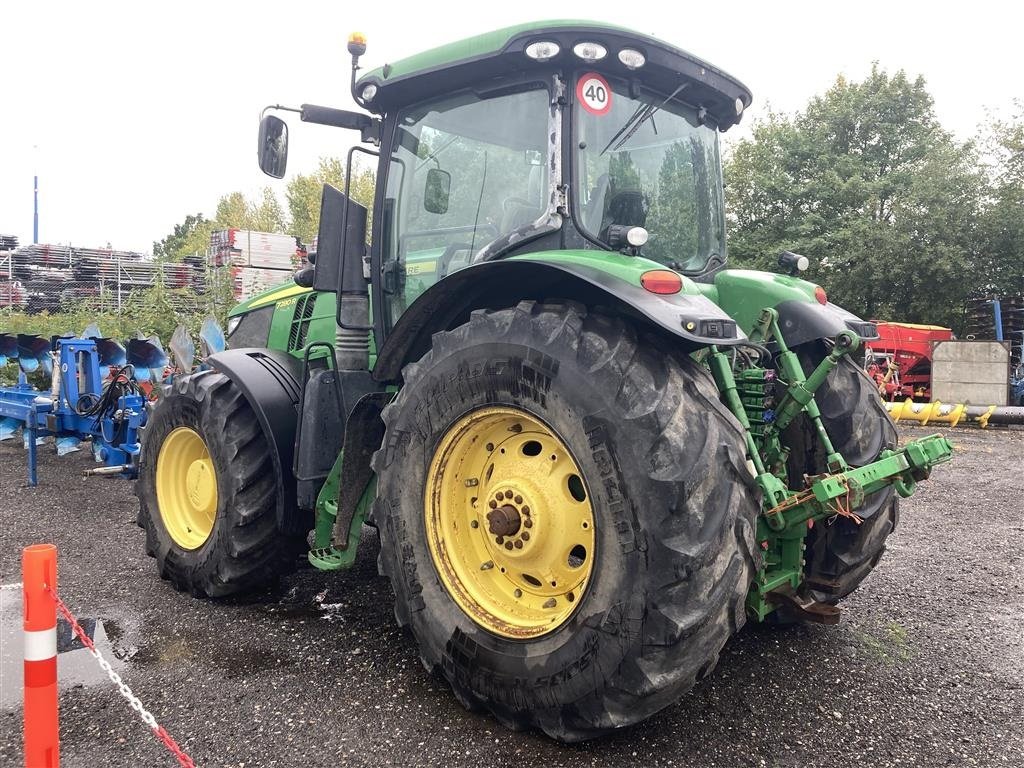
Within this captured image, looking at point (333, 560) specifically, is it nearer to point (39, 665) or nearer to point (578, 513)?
point (578, 513)

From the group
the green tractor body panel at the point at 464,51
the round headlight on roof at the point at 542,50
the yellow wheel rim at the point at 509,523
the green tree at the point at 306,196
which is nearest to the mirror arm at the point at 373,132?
the green tractor body panel at the point at 464,51

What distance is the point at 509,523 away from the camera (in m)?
2.64

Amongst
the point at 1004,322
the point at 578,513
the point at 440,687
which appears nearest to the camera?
the point at 578,513

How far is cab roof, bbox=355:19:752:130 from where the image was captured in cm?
284

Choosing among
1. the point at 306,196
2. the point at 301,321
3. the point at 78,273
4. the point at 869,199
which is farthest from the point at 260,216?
the point at 301,321

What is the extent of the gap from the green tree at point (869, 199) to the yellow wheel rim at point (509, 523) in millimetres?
20860

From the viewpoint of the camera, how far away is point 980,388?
42.3 feet

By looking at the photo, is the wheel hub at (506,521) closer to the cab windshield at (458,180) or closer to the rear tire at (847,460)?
the cab windshield at (458,180)

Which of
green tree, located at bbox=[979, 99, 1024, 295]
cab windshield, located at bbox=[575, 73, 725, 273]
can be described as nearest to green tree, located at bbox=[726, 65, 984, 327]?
green tree, located at bbox=[979, 99, 1024, 295]

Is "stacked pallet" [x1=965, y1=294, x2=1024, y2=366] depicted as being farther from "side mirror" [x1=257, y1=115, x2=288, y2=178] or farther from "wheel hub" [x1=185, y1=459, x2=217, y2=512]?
"wheel hub" [x1=185, y1=459, x2=217, y2=512]

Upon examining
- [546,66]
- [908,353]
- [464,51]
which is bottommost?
[908,353]

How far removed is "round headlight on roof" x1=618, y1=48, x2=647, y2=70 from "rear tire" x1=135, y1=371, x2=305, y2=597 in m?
2.41

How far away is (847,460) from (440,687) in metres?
1.93

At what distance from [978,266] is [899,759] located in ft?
73.7
